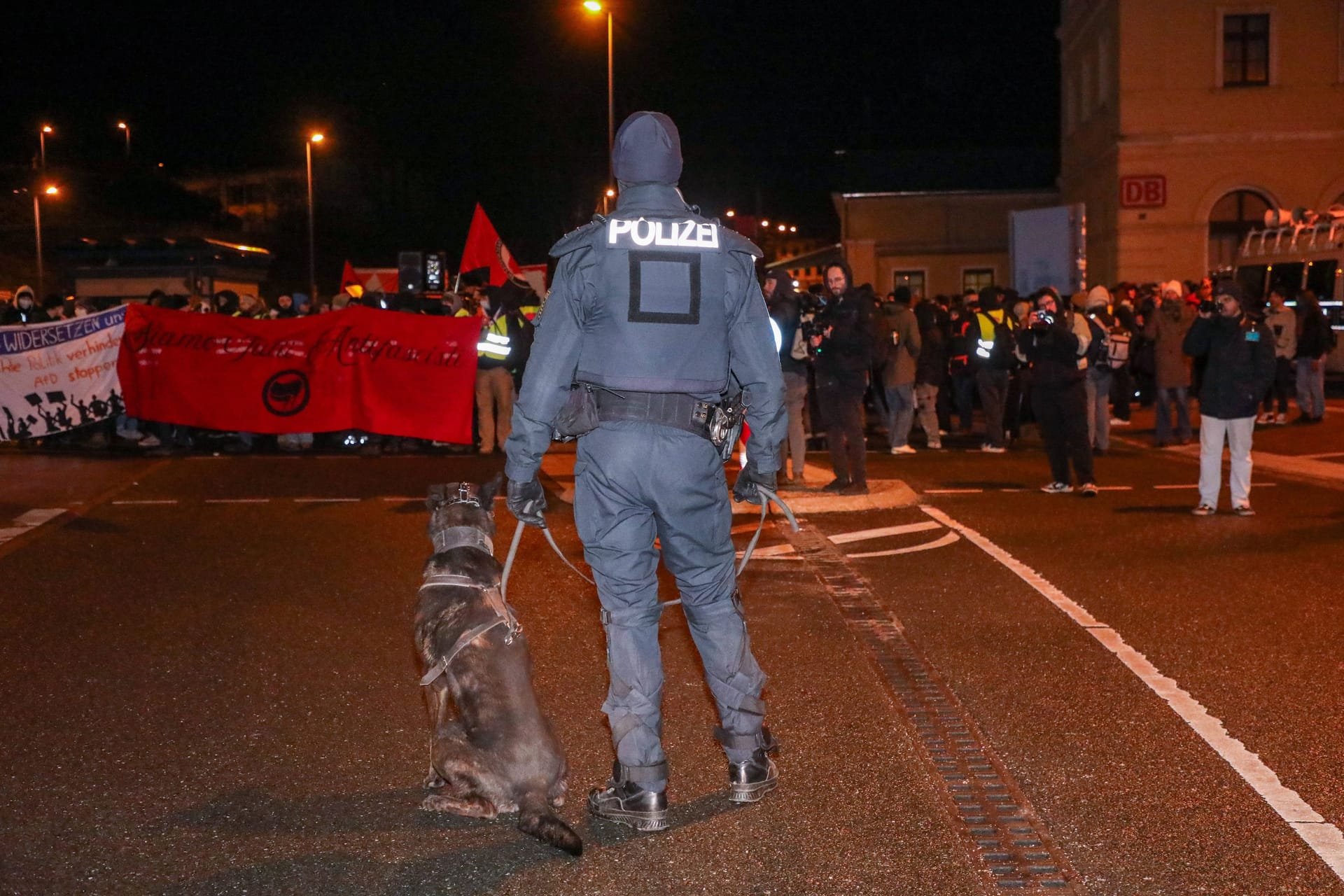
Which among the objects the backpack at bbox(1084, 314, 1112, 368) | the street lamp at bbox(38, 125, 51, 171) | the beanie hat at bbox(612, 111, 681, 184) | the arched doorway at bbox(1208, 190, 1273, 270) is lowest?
the backpack at bbox(1084, 314, 1112, 368)

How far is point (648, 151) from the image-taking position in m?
4.51

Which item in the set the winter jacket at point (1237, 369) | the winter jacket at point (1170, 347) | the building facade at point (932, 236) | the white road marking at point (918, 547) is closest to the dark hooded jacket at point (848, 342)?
the white road marking at point (918, 547)

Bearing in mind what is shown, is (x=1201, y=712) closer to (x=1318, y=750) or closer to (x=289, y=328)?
(x=1318, y=750)

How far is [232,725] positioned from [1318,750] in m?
4.04

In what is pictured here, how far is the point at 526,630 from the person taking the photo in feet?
23.9

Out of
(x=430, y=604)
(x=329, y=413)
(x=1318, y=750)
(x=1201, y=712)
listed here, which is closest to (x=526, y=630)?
(x=430, y=604)

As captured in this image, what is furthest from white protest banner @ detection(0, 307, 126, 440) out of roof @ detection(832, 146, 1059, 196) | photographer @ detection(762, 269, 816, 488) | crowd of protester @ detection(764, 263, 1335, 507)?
roof @ detection(832, 146, 1059, 196)

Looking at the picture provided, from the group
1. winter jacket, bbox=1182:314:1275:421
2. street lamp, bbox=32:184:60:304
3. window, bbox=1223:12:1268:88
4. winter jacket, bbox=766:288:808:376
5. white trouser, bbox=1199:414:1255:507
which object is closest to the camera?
winter jacket, bbox=1182:314:1275:421

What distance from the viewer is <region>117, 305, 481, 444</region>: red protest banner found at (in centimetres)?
1647

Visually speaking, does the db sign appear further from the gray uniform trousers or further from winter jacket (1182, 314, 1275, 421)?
the gray uniform trousers

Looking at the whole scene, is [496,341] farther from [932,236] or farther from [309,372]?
[932,236]

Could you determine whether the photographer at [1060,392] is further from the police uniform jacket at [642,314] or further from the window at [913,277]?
the window at [913,277]

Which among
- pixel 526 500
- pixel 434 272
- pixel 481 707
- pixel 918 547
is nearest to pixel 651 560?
pixel 526 500

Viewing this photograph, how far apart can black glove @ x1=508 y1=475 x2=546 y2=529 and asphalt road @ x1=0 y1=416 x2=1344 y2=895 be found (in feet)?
3.15
